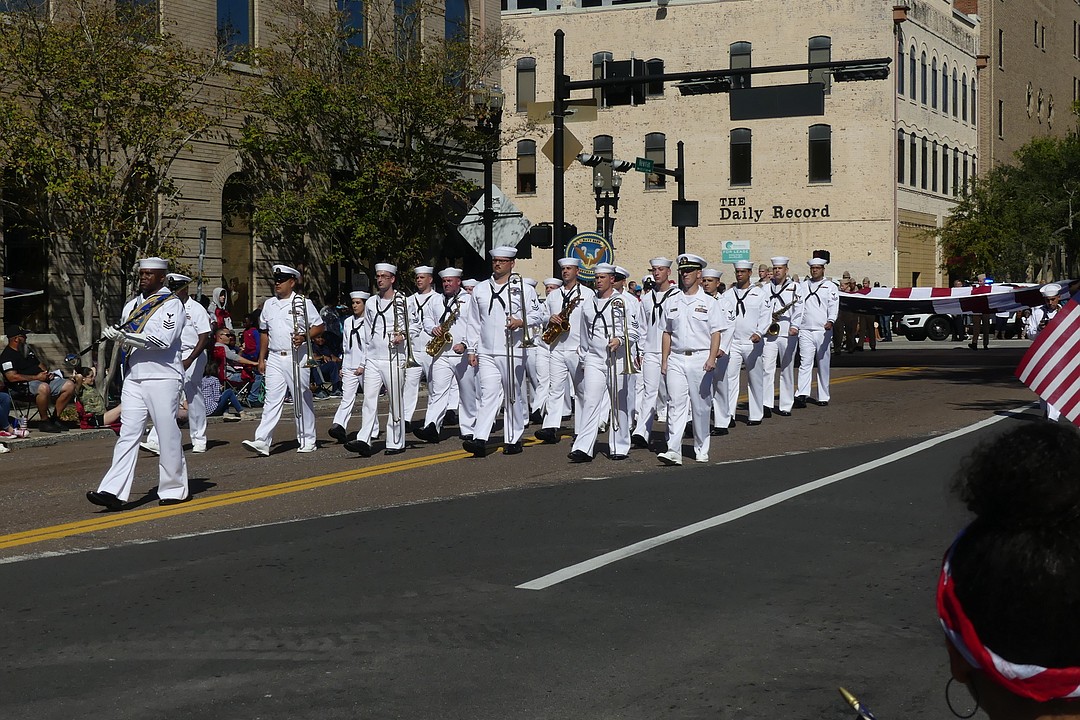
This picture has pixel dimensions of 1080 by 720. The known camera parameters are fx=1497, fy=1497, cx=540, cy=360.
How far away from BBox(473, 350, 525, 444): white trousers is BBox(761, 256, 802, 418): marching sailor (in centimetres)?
567

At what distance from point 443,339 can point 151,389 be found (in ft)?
18.1

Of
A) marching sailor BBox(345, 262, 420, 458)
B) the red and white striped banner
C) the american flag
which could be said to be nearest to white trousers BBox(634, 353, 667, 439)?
marching sailor BBox(345, 262, 420, 458)

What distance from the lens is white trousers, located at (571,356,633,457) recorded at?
14891 mm

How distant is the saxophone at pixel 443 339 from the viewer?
1702 centimetres

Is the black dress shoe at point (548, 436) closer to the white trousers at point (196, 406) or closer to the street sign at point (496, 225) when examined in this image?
the white trousers at point (196, 406)

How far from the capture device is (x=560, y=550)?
961cm

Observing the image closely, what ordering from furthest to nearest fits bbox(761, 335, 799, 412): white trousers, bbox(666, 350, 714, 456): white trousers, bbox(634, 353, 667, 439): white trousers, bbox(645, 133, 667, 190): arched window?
bbox(645, 133, 667, 190): arched window
bbox(761, 335, 799, 412): white trousers
bbox(634, 353, 667, 439): white trousers
bbox(666, 350, 714, 456): white trousers

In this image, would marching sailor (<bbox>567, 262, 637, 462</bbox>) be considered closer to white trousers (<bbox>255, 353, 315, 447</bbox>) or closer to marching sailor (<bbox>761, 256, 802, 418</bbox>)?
white trousers (<bbox>255, 353, 315, 447</bbox>)

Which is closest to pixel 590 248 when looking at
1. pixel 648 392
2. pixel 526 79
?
pixel 648 392

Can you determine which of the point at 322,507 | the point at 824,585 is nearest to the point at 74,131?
the point at 322,507

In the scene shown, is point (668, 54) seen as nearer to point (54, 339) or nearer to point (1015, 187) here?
point (1015, 187)

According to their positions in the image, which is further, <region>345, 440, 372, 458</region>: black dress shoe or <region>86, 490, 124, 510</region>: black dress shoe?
<region>345, 440, 372, 458</region>: black dress shoe

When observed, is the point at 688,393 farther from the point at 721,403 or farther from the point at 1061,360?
the point at 1061,360

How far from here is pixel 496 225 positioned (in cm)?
3369
